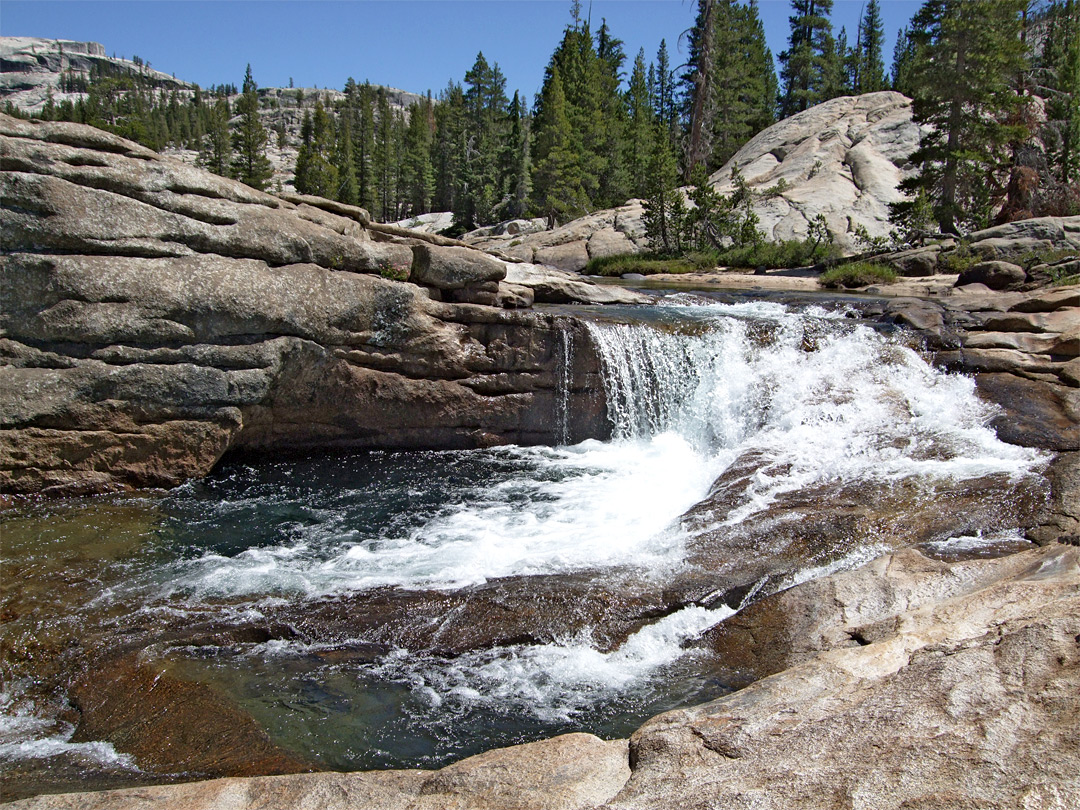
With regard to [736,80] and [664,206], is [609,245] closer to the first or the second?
[664,206]

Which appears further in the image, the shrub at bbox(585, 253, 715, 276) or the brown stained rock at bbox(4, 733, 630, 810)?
the shrub at bbox(585, 253, 715, 276)

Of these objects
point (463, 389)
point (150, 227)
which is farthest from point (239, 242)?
point (463, 389)

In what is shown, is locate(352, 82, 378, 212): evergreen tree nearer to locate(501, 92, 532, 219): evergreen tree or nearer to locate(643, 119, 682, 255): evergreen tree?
locate(501, 92, 532, 219): evergreen tree

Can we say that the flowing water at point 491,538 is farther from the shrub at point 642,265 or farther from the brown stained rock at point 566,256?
the brown stained rock at point 566,256

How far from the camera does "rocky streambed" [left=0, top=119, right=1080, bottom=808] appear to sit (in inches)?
133

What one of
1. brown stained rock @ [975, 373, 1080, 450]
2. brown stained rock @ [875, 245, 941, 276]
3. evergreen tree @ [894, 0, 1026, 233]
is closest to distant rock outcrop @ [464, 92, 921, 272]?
evergreen tree @ [894, 0, 1026, 233]

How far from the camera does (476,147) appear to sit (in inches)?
2729

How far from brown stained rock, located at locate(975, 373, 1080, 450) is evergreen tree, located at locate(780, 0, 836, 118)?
1766 inches

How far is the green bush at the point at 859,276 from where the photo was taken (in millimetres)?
20281

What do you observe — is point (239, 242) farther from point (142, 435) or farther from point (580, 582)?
point (580, 582)

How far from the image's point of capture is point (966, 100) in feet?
79.9

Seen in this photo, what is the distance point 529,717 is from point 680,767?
5.95ft

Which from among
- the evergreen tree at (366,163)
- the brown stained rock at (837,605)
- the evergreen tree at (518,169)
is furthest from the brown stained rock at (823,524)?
the evergreen tree at (366,163)

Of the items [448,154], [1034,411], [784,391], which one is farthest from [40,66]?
[1034,411]
